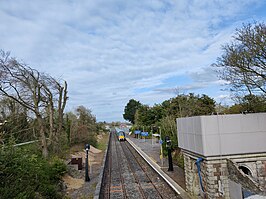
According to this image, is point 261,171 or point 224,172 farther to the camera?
point 261,171

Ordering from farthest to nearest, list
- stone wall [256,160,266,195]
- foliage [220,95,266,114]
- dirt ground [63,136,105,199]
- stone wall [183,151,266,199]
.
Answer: dirt ground [63,136,105,199]
foliage [220,95,266,114]
stone wall [256,160,266,195]
stone wall [183,151,266,199]

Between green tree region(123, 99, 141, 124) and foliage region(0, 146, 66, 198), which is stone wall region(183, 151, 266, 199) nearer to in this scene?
foliage region(0, 146, 66, 198)

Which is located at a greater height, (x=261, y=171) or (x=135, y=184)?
(x=261, y=171)

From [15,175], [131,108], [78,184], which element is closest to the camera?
[15,175]

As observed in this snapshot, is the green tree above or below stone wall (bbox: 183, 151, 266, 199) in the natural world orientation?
above

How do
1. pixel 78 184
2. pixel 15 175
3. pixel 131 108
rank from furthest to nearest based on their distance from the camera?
1. pixel 131 108
2. pixel 78 184
3. pixel 15 175

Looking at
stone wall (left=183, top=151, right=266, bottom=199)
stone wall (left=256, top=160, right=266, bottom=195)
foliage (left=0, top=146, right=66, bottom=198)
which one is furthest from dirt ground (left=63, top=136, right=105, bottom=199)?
stone wall (left=256, top=160, right=266, bottom=195)

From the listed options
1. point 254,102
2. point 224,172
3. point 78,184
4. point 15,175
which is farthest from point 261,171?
point 78,184

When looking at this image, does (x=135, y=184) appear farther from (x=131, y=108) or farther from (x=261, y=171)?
(x=131, y=108)

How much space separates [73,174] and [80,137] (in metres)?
14.0

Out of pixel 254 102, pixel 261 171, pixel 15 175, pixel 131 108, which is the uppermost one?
pixel 131 108

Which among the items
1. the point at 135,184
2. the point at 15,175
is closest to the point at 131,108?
the point at 135,184

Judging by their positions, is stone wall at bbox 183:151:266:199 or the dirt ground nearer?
stone wall at bbox 183:151:266:199

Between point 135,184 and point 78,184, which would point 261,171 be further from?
point 78,184
